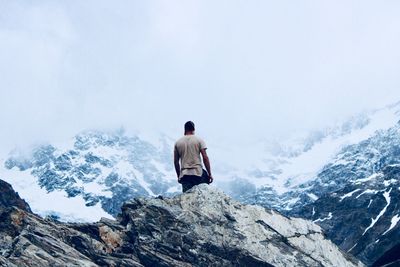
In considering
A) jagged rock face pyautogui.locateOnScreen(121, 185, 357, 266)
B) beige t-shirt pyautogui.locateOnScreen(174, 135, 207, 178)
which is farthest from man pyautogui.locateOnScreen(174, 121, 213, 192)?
jagged rock face pyautogui.locateOnScreen(121, 185, 357, 266)

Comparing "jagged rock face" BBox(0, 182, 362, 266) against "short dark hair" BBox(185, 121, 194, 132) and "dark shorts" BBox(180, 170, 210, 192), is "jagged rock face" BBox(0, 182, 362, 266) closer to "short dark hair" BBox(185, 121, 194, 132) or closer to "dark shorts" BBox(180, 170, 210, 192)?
"dark shorts" BBox(180, 170, 210, 192)

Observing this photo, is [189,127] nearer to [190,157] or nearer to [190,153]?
[190,153]

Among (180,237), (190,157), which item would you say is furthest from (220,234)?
(190,157)

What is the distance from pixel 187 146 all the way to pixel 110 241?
4.28 m

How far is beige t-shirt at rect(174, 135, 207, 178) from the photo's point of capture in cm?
2820

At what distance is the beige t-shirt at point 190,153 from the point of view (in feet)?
92.5

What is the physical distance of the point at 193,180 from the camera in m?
29.2

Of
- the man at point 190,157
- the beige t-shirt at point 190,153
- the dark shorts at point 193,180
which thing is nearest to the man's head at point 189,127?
the man at point 190,157

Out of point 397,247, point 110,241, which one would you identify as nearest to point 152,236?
point 110,241

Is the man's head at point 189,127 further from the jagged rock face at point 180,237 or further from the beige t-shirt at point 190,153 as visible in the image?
the jagged rock face at point 180,237

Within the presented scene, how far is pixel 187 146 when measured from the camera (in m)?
28.2

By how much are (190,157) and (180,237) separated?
3.11 meters

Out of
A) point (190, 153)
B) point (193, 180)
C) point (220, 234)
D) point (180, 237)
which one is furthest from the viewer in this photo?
point (193, 180)

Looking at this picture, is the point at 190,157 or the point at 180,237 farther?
the point at 190,157
